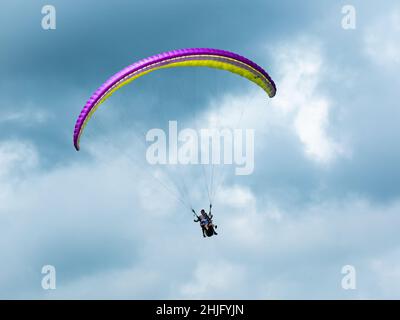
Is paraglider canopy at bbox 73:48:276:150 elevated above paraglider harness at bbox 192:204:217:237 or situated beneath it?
elevated above

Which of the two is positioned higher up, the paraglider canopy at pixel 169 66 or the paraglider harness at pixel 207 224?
the paraglider canopy at pixel 169 66

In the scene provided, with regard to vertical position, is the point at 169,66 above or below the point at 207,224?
above

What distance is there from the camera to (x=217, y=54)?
48656 mm

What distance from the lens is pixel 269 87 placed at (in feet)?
174
